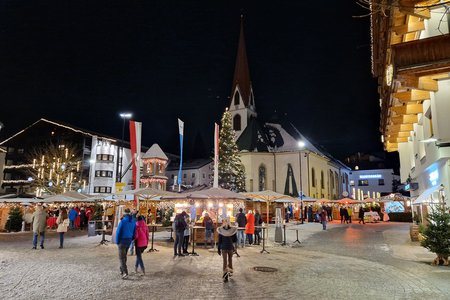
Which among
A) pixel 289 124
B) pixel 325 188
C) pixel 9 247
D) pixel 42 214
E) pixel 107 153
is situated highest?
pixel 289 124

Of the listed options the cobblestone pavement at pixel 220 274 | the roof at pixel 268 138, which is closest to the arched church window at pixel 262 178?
the roof at pixel 268 138

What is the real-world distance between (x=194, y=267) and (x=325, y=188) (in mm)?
51165

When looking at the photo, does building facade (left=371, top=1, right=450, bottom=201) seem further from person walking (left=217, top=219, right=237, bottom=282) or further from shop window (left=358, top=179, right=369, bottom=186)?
shop window (left=358, top=179, right=369, bottom=186)

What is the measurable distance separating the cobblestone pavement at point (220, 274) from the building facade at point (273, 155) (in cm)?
3255

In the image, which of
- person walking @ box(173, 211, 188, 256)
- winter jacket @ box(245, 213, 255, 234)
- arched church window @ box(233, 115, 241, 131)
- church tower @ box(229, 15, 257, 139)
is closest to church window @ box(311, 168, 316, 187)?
church tower @ box(229, 15, 257, 139)

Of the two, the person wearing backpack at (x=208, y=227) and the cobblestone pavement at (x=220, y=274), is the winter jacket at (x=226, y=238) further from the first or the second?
the person wearing backpack at (x=208, y=227)

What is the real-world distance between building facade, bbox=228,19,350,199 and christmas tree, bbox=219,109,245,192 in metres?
4.87

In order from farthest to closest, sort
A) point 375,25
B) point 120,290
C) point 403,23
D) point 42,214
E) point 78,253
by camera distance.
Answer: point 375,25
point 42,214
point 78,253
point 403,23
point 120,290

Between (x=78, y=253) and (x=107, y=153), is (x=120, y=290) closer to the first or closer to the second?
(x=78, y=253)

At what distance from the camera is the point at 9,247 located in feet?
53.8

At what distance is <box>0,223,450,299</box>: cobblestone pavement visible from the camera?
784 cm

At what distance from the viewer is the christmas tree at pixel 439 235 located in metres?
11.5

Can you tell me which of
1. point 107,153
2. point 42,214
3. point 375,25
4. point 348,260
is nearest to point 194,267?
point 348,260

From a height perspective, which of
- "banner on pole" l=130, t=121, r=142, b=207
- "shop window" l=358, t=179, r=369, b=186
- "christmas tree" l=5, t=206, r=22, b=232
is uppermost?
"shop window" l=358, t=179, r=369, b=186
